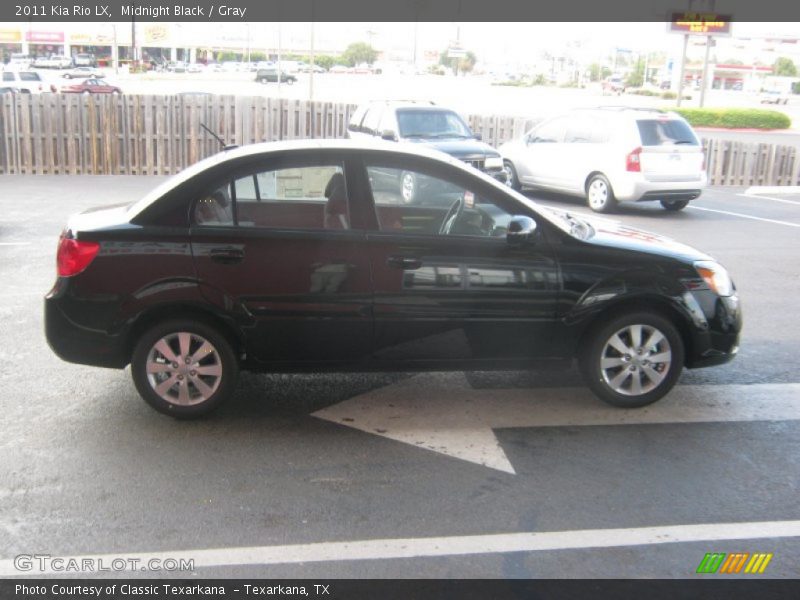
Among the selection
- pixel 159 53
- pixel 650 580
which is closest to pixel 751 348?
pixel 650 580

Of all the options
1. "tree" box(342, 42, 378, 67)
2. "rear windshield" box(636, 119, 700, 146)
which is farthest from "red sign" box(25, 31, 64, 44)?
"rear windshield" box(636, 119, 700, 146)

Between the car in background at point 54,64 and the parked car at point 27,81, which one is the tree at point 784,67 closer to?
the car in background at point 54,64

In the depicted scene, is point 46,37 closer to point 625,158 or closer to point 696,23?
point 696,23

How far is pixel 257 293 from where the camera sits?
5176mm

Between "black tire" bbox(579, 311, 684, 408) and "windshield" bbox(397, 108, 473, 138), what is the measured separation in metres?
10.5

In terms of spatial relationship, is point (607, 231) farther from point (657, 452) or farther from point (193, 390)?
point (193, 390)

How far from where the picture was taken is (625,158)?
14633 millimetres

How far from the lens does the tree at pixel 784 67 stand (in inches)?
4010

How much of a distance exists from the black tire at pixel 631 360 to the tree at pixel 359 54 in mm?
88574

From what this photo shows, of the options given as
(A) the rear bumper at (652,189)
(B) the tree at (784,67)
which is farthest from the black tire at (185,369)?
(B) the tree at (784,67)

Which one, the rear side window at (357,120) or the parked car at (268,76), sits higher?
the parked car at (268,76)

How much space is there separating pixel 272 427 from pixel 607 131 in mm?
11519

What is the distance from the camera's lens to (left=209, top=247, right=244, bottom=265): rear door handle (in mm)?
5133
